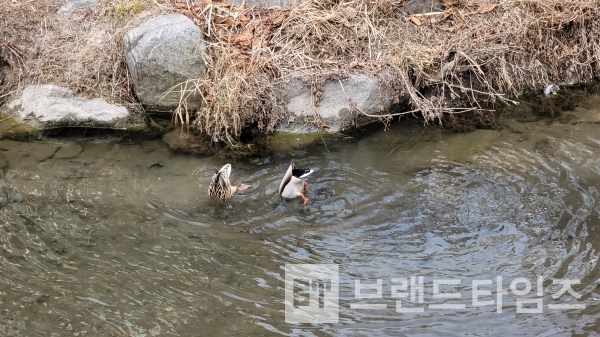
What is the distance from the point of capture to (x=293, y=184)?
6059 mm

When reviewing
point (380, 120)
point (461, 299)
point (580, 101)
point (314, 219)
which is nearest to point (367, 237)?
point (314, 219)

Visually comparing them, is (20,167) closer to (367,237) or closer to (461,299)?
(367,237)

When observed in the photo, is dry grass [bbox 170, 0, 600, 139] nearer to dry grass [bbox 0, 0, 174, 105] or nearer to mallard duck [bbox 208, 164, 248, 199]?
dry grass [bbox 0, 0, 174, 105]

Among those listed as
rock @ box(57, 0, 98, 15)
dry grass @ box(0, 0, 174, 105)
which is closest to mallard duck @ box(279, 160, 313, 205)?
dry grass @ box(0, 0, 174, 105)

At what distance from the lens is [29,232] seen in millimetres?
5594

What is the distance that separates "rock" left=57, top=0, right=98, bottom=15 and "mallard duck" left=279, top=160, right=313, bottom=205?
13.4 feet

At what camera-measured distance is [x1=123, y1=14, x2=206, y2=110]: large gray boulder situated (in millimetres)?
7352

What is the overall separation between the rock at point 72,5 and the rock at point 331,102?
116 inches

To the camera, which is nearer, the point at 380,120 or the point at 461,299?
the point at 461,299

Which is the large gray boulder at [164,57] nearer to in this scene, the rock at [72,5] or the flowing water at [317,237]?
the flowing water at [317,237]

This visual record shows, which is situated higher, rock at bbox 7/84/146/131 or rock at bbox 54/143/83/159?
rock at bbox 7/84/146/131

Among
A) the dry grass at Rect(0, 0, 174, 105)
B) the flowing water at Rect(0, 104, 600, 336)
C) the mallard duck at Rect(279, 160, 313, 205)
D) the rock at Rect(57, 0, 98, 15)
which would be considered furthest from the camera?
the rock at Rect(57, 0, 98, 15)

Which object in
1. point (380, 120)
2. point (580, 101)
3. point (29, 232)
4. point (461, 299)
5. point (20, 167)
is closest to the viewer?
point (461, 299)

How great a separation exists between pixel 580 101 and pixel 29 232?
21.3 ft
